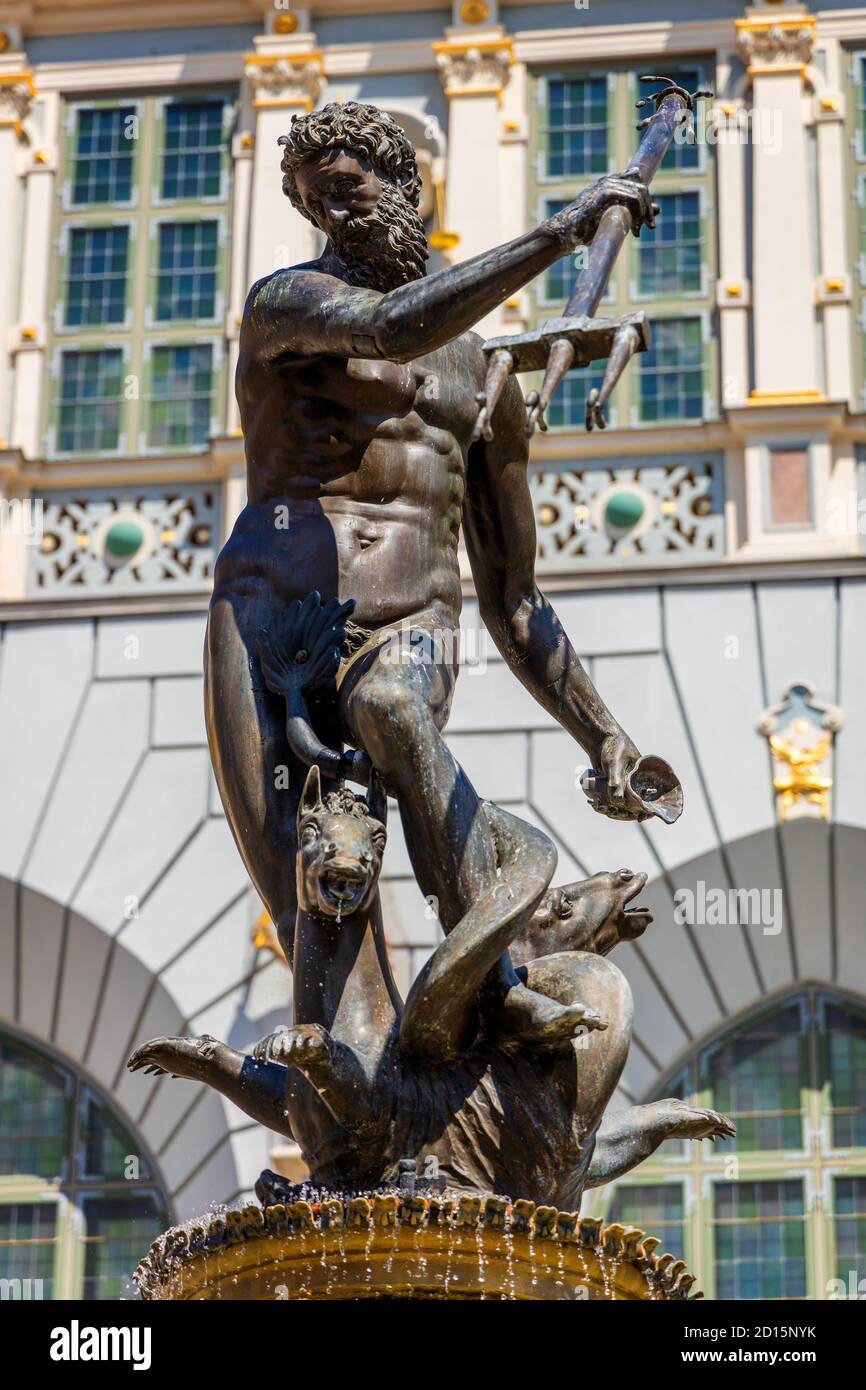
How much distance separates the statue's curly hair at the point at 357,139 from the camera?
6.70m

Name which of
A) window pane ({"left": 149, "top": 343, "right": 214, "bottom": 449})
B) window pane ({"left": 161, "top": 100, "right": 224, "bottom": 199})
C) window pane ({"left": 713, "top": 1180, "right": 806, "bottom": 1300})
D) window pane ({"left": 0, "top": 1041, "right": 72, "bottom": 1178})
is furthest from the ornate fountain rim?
window pane ({"left": 161, "top": 100, "right": 224, "bottom": 199})

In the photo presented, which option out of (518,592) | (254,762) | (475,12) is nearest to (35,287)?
(475,12)

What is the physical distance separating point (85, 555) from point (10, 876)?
2.24m

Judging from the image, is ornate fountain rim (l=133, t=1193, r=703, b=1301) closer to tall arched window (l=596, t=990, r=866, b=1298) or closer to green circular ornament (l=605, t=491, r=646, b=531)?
tall arched window (l=596, t=990, r=866, b=1298)

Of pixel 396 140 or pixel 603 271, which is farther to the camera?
pixel 396 140

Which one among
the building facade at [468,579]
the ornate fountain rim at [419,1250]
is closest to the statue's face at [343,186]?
the ornate fountain rim at [419,1250]

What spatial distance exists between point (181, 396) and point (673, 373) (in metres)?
3.14

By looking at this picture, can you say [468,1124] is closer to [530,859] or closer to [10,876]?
[530,859]

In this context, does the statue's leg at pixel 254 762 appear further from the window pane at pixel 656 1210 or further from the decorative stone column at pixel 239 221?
the decorative stone column at pixel 239 221

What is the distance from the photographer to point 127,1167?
1694 cm

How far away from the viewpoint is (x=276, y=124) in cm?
1841

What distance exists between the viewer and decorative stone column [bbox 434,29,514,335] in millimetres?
17750

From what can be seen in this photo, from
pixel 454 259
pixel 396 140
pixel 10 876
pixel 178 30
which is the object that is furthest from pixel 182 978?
pixel 396 140

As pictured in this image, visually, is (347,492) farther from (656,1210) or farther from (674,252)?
(674,252)
